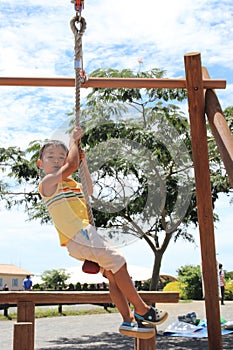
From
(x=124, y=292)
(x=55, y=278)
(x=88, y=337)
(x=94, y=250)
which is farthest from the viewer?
(x=55, y=278)

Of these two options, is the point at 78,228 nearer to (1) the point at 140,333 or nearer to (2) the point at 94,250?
(2) the point at 94,250

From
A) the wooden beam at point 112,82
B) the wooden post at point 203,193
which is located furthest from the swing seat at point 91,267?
the wooden beam at point 112,82

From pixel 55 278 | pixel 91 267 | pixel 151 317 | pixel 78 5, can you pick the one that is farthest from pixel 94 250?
pixel 55 278

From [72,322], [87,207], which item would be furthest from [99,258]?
[72,322]

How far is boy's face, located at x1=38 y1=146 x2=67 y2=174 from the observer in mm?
3111

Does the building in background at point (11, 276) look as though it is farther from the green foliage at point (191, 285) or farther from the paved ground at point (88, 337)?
the paved ground at point (88, 337)

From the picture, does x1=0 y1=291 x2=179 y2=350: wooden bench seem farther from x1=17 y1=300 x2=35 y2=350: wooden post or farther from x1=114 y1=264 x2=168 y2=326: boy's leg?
x1=114 y1=264 x2=168 y2=326: boy's leg

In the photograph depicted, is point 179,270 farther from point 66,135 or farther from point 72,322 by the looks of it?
point 66,135

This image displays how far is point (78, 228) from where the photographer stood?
9.70ft

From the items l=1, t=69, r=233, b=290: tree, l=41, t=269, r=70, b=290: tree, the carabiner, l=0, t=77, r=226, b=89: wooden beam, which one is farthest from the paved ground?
l=41, t=269, r=70, b=290: tree

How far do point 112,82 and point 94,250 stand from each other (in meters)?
1.31

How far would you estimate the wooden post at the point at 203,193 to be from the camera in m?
3.67

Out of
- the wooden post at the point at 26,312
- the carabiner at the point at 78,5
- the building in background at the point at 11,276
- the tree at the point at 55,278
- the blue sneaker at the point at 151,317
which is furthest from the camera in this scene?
the building in background at the point at 11,276

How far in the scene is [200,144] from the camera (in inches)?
146
